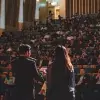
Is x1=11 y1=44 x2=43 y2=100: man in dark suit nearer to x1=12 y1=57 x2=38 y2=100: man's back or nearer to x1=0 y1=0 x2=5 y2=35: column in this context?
x1=12 y1=57 x2=38 y2=100: man's back

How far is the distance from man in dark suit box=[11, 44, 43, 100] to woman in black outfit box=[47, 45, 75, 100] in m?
0.18

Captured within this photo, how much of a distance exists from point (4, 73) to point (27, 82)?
12.2 feet

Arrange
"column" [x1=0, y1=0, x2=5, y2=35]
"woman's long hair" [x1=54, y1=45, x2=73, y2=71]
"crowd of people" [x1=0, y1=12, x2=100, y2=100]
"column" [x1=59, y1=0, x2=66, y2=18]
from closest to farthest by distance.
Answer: "woman's long hair" [x1=54, y1=45, x2=73, y2=71], "crowd of people" [x1=0, y1=12, x2=100, y2=100], "column" [x1=0, y1=0, x2=5, y2=35], "column" [x1=59, y1=0, x2=66, y2=18]

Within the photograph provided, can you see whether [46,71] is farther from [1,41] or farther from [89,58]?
[1,41]

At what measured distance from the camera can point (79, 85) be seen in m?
8.68

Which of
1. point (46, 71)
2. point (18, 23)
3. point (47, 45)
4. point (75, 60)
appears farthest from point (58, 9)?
point (46, 71)

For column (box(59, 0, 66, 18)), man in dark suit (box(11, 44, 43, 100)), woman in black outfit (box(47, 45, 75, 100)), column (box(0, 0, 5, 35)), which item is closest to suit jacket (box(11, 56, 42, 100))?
man in dark suit (box(11, 44, 43, 100))

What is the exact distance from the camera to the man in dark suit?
480cm

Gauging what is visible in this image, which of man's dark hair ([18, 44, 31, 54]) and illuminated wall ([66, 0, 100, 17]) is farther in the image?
illuminated wall ([66, 0, 100, 17])

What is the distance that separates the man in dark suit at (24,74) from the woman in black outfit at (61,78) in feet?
0.60

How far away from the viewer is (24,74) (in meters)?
4.88

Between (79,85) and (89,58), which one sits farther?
(89,58)

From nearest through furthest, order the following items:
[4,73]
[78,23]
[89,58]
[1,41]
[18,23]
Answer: [4,73]
[89,58]
[1,41]
[78,23]
[18,23]

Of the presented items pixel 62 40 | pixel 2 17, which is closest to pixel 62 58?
pixel 62 40
